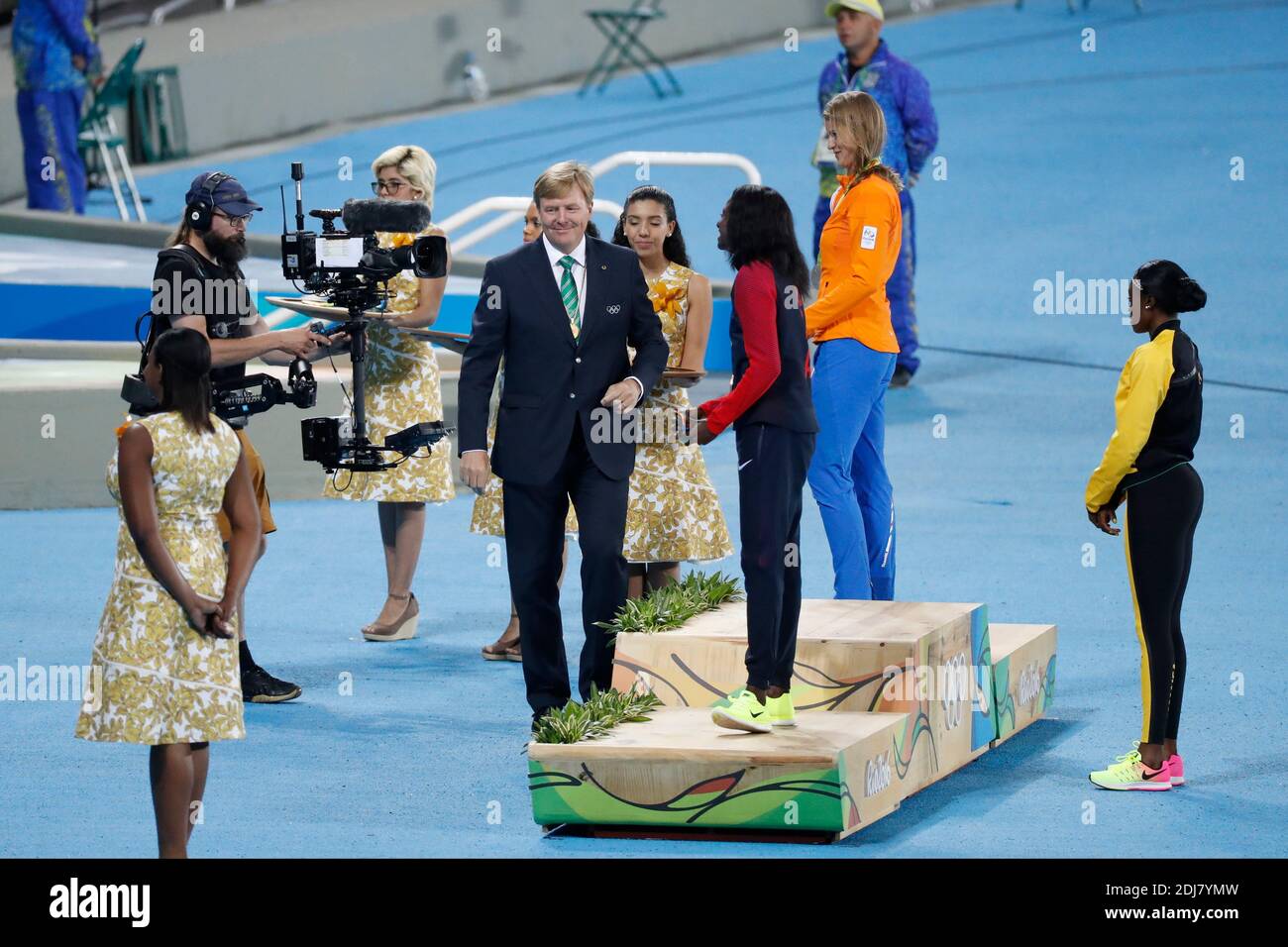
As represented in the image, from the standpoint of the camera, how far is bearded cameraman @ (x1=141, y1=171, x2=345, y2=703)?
6.39 metres

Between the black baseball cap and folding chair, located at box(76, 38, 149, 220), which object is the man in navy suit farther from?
folding chair, located at box(76, 38, 149, 220)

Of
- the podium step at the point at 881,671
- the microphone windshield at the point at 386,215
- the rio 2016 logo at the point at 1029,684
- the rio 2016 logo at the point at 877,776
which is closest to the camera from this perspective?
the rio 2016 logo at the point at 877,776

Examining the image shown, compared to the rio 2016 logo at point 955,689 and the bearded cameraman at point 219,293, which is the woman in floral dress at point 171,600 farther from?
the rio 2016 logo at point 955,689

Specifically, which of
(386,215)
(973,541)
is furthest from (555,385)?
(973,541)

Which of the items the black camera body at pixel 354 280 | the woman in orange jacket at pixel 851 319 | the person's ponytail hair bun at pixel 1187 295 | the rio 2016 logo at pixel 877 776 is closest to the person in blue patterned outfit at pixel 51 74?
the black camera body at pixel 354 280

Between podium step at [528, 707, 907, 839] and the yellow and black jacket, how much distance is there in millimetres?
1054

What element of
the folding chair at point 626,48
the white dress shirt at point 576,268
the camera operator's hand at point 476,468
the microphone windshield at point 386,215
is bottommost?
the camera operator's hand at point 476,468

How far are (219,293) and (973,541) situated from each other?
416 cm

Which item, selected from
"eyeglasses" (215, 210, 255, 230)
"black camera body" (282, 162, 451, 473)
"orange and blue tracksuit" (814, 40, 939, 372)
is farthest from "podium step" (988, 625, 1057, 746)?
"orange and blue tracksuit" (814, 40, 939, 372)

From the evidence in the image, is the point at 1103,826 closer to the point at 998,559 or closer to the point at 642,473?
the point at 642,473

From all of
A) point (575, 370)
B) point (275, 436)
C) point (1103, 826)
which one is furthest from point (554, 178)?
point (275, 436)

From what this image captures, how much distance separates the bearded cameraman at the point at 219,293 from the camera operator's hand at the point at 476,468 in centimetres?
83

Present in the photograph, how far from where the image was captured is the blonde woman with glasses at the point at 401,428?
764 centimetres

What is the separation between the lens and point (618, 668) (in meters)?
6.30
